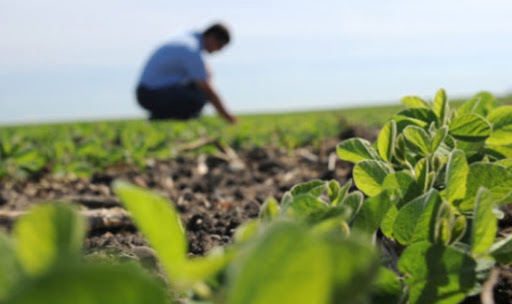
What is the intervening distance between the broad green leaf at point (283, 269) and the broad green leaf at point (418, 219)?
427 mm

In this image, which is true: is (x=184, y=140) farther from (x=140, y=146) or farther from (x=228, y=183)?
(x=228, y=183)

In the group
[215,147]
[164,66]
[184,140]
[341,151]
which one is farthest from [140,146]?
[164,66]

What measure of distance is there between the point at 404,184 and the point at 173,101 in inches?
508

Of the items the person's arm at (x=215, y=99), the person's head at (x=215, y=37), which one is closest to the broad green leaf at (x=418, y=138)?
the person's arm at (x=215, y=99)

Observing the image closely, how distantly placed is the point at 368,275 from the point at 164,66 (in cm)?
1313

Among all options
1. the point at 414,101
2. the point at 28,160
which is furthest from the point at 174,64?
the point at 414,101

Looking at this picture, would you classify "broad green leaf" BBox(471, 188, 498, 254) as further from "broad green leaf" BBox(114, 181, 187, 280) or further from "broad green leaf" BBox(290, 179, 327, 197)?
"broad green leaf" BBox(114, 181, 187, 280)

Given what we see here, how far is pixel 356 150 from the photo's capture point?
4.19 feet

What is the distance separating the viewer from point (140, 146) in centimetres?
470

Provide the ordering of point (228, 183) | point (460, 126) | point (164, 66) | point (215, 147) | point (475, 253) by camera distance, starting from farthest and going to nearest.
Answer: point (164, 66), point (215, 147), point (228, 183), point (460, 126), point (475, 253)

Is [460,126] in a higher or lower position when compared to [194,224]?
higher

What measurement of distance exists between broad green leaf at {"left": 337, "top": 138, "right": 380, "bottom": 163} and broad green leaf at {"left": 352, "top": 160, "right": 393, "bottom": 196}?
115 millimetres

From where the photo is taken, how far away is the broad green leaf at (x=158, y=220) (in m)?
0.55

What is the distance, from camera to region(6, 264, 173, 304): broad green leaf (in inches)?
16.1
